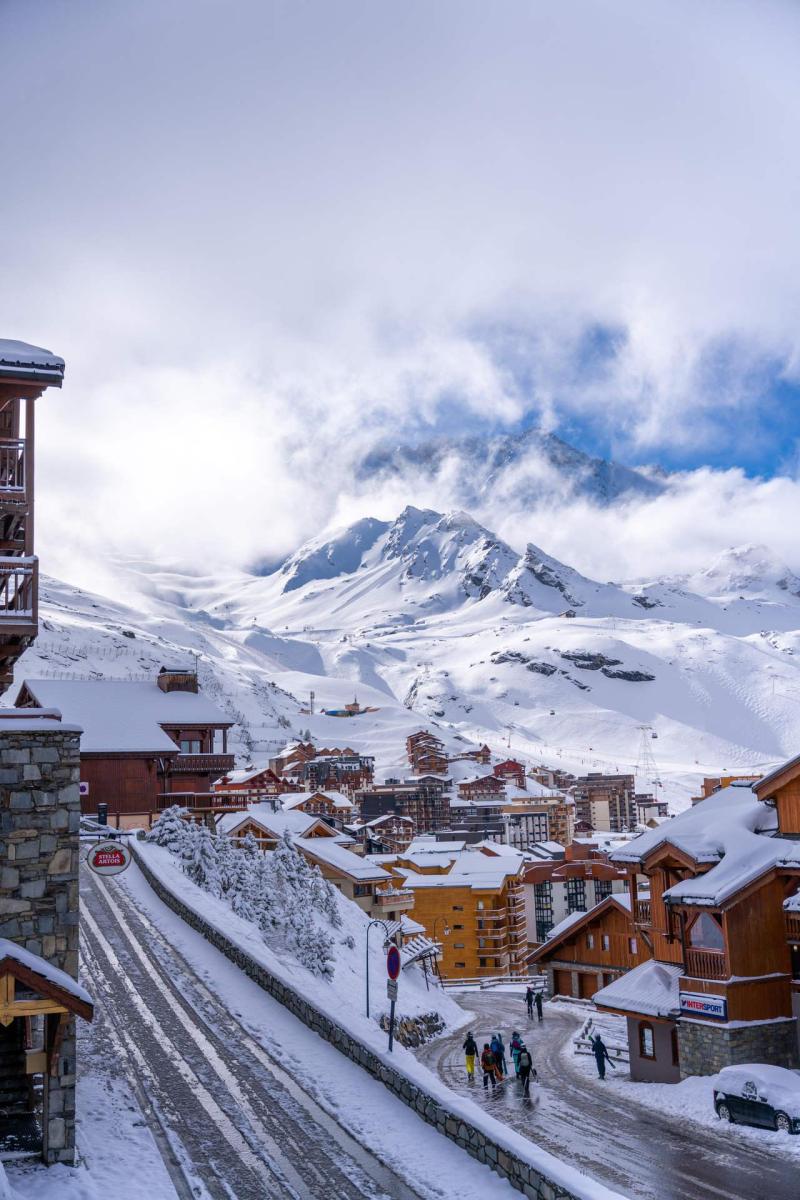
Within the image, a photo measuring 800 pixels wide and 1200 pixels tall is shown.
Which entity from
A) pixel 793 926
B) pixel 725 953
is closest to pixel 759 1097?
pixel 725 953

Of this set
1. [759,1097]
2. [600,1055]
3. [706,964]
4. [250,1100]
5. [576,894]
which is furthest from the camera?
[576,894]

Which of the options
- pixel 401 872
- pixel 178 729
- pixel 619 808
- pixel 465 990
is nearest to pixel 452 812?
pixel 619 808

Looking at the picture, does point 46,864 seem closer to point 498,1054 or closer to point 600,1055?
point 498,1054

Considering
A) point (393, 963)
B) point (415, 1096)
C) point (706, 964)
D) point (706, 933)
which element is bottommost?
point (706, 964)

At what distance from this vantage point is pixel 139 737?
54344 millimetres

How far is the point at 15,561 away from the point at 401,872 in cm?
5997

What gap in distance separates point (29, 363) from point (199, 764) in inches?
1535

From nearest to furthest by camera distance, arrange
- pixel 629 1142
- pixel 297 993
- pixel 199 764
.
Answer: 1. pixel 297 993
2. pixel 629 1142
3. pixel 199 764

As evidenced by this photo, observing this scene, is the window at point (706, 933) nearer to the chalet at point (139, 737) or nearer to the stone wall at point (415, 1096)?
the stone wall at point (415, 1096)

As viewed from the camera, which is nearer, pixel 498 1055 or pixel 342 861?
pixel 498 1055

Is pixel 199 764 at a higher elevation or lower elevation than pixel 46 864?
higher

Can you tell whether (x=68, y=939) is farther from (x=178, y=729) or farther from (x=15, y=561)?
(x=178, y=729)

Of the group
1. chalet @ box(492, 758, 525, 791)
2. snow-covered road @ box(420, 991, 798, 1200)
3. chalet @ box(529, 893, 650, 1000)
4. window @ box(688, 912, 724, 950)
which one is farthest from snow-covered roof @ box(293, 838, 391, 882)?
chalet @ box(492, 758, 525, 791)

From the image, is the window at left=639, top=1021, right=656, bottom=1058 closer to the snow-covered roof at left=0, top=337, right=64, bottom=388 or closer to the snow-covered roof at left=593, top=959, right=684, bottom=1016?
the snow-covered roof at left=593, top=959, right=684, bottom=1016
